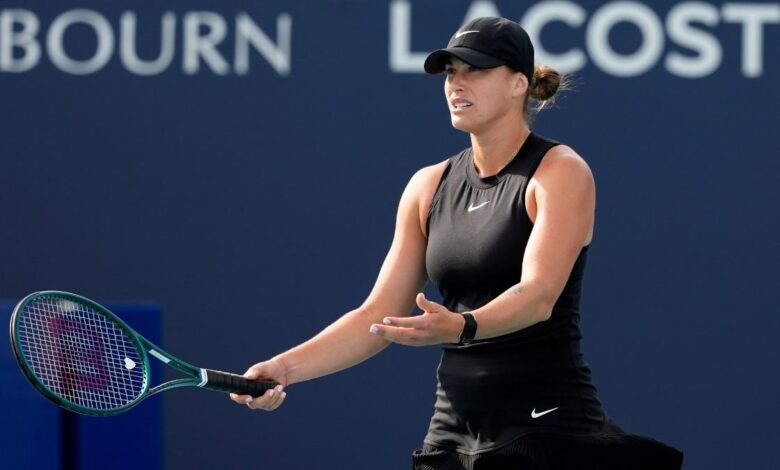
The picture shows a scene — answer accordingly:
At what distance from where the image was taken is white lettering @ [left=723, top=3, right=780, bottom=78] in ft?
17.4

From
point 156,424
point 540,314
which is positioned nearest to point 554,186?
point 540,314

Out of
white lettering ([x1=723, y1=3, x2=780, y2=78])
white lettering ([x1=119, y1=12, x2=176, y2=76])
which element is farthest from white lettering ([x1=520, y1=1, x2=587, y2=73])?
white lettering ([x1=119, y1=12, x2=176, y2=76])

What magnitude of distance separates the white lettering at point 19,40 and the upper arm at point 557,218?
9.39 feet

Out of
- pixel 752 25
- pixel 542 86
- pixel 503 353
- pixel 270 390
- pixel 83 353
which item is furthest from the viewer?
pixel 752 25

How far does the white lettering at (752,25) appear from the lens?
5.30m

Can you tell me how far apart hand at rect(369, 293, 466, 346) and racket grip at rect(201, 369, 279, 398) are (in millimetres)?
413

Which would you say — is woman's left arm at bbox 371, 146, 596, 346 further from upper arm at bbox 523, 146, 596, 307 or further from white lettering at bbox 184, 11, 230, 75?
white lettering at bbox 184, 11, 230, 75

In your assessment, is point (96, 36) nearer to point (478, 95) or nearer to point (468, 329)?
point (478, 95)

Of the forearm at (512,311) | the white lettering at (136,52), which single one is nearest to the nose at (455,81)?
the forearm at (512,311)

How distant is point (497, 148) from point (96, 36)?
2.68 m

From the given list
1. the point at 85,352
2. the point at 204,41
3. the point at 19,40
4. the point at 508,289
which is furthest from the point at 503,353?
the point at 19,40

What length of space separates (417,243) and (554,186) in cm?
39

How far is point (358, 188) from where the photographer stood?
17.6 feet

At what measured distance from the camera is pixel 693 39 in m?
5.30
